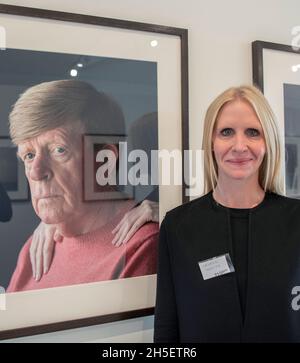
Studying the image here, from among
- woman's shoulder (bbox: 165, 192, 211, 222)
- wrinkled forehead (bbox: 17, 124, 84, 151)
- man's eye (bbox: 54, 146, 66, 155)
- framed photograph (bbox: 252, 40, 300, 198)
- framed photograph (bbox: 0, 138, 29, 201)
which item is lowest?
woman's shoulder (bbox: 165, 192, 211, 222)

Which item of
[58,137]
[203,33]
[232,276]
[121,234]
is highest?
[203,33]

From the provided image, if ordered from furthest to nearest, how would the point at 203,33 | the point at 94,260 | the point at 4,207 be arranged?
the point at 203,33
the point at 94,260
the point at 4,207

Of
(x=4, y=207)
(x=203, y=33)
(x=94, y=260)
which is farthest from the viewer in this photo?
(x=203, y=33)

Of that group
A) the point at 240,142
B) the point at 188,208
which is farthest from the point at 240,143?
the point at 188,208

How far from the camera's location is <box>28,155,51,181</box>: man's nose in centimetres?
113

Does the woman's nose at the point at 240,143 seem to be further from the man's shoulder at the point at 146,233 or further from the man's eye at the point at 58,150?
the man's eye at the point at 58,150

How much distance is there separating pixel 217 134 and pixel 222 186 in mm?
148

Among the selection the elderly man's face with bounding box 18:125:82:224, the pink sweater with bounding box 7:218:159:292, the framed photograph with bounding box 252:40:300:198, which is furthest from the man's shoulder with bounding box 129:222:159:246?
the framed photograph with bounding box 252:40:300:198

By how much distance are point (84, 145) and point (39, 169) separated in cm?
14

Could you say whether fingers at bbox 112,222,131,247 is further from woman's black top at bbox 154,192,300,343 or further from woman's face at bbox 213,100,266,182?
woman's face at bbox 213,100,266,182

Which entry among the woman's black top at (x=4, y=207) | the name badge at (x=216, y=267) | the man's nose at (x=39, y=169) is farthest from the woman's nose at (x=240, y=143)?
the woman's black top at (x=4, y=207)

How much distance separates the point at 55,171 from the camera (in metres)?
1.16

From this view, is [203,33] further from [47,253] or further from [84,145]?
[47,253]

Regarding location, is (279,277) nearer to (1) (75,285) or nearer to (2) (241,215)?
(2) (241,215)
